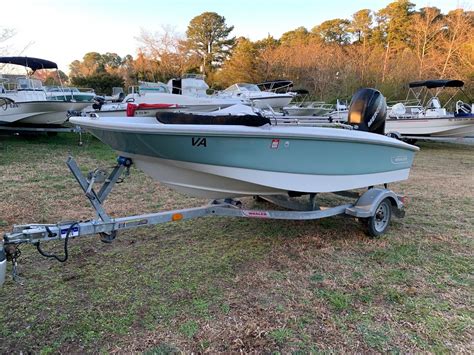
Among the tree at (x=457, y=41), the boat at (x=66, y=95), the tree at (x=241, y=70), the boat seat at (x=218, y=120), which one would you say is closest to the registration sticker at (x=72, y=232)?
the boat seat at (x=218, y=120)

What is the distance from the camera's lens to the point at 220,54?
35.1 m

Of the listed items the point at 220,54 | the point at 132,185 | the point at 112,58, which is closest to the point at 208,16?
the point at 220,54

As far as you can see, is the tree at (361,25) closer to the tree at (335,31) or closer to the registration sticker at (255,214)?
the tree at (335,31)

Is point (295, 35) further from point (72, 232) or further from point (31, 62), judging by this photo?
point (72, 232)

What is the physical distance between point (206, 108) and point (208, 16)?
30.7 meters

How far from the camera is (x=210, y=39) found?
118 feet

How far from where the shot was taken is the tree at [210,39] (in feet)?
114

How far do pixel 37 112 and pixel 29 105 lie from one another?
0.82 ft

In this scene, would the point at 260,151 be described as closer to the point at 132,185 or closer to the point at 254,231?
the point at 254,231

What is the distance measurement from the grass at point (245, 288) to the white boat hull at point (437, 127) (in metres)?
7.33

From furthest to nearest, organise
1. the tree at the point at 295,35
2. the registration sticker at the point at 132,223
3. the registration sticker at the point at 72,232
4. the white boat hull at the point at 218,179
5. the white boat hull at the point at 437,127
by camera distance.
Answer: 1. the tree at the point at 295,35
2. the white boat hull at the point at 437,127
3. the white boat hull at the point at 218,179
4. the registration sticker at the point at 132,223
5. the registration sticker at the point at 72,232

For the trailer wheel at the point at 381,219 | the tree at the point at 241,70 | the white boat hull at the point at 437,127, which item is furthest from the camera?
the tree at the point at 241,70

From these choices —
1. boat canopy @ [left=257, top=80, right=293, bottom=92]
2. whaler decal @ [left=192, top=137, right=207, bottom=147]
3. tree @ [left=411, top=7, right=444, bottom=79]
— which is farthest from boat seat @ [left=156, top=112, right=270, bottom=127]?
tree @ [left=411, top=7, right=444, bottom=79]

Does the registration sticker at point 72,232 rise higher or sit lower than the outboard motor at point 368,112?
lower
